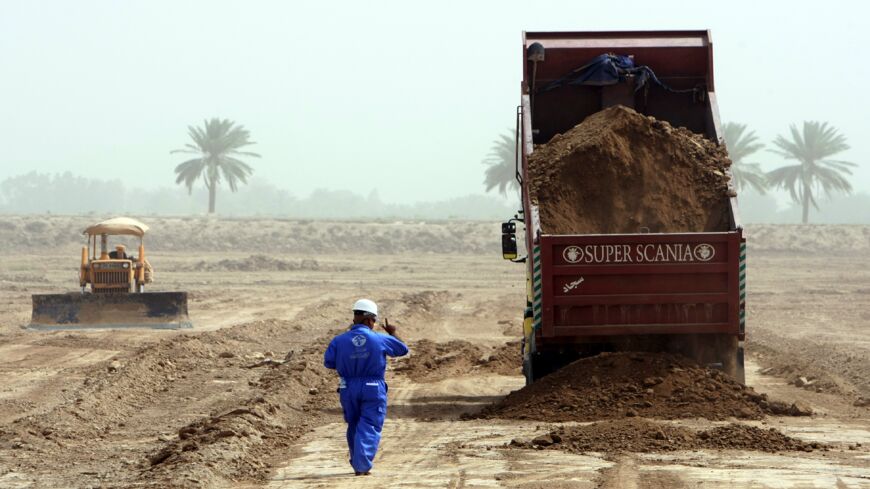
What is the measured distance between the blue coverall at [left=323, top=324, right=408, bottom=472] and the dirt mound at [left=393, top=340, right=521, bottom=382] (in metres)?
7.24

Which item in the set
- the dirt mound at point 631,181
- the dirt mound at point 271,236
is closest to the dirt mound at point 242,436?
the dirt mound at point 631,181

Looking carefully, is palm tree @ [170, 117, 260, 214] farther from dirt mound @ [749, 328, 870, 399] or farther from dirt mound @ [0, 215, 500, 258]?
dirt mound @ [749, 328, 870, 399]

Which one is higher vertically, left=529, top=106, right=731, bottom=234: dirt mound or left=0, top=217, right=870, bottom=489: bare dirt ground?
left=529, top=106, right=731, bottom=234: dirt mound

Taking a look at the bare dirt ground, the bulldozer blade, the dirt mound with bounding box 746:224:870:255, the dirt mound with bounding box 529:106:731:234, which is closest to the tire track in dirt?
the bare dirt ground

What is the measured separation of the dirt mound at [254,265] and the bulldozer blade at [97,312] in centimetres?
2640

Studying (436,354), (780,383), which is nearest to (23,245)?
(436,354)

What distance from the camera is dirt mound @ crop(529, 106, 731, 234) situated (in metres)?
14.4

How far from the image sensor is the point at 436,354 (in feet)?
67.5

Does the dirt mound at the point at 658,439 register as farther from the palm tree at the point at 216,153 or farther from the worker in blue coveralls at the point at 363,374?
the palm tree at the point at 216,153

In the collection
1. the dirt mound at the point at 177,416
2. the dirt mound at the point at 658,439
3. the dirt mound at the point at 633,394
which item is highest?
the dirt mound at the point at 633,394

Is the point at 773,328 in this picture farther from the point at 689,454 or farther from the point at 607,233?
the point at 689,454

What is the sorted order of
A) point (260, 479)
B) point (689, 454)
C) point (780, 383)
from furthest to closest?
point (780, 383)
point (689, 454)
point (260, 479)

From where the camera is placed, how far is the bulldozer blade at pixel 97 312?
81.0 ft

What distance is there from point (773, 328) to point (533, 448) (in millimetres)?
16827
